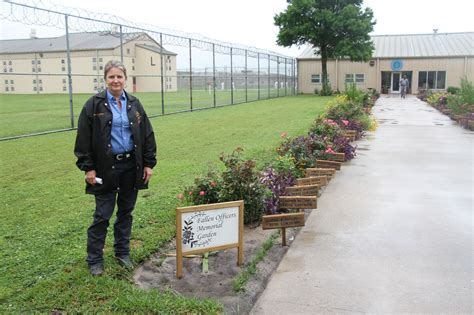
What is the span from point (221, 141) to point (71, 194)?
18.5 feet

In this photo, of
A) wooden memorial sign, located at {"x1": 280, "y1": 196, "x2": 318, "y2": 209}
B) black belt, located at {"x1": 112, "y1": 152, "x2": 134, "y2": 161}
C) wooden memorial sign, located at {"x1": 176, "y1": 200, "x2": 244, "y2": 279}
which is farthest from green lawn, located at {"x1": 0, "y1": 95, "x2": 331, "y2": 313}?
wooden memorial sign, located at {"x1": 280, "y1": 196, "x2": 318, "y2": 209}

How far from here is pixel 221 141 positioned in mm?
11727

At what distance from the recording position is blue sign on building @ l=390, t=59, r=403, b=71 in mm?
43531

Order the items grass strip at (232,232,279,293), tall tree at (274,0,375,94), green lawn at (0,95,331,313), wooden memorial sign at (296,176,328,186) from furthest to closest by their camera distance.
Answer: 1. tall tree at (274,0,375,94)
2. wooden memorial sign at (296,176,328,186)
3. grass strip at (232,232,279,293)
4. green lawn at (0,95,331,313)

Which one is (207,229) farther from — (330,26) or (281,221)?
(330,26)

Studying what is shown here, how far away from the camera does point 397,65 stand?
43.6 meters

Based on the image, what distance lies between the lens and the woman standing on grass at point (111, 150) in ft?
12.0

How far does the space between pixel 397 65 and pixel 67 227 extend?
42812 millimetres

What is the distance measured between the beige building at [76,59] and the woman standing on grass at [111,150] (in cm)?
1147

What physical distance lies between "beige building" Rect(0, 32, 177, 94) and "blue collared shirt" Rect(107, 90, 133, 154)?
37.8 feet

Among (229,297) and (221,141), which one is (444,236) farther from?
(221,141)

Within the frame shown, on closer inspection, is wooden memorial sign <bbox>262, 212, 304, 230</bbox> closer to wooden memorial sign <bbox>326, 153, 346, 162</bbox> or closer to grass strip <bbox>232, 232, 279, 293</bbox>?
grass strip <bbox>232, 232, 279, 293</bbox>

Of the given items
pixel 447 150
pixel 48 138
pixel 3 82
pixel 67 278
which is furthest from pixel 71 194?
pixel 3 82

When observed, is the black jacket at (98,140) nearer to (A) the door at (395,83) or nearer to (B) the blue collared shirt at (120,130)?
(B) the blue collared shirt at (120,130)
